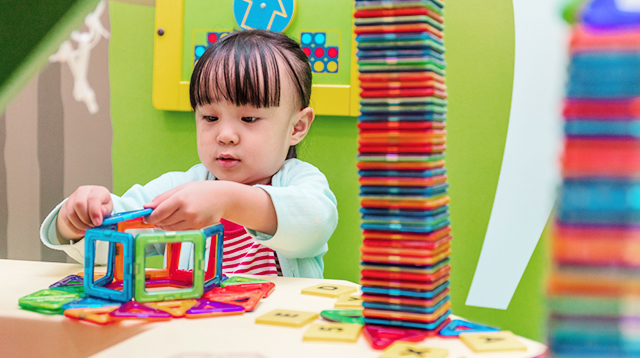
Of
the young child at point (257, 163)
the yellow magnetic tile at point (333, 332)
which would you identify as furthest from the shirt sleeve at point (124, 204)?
the yellow magnetic tile at point (333, 332)

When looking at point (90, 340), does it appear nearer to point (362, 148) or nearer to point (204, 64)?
point (362, 148)

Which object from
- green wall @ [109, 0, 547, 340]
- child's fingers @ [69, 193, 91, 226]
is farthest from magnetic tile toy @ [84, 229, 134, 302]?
green wall @ [109, 0, 547, 340]

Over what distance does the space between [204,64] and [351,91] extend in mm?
260

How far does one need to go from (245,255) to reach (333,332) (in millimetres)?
531

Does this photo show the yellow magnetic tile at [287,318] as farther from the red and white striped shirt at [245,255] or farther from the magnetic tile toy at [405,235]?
the red and white striped shirt at [245,255]

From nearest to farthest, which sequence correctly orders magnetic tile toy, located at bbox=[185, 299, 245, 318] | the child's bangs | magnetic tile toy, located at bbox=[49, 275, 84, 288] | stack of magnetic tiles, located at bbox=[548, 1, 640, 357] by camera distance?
stack of magnetic tiles, located at bbox=[548, 1, 640, 357], magnetic tile toy, located at bbox=[185, 299, 245, 318], magnetic tile toy, located at bbox=[49, 275, 84, 288], the child's bangs

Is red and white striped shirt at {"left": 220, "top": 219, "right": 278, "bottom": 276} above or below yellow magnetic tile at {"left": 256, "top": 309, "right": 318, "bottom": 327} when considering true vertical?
below

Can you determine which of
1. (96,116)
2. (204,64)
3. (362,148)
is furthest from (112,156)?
(362,148)

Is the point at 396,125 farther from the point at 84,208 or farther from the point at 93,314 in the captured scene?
the point at 84,208

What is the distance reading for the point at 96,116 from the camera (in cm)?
110

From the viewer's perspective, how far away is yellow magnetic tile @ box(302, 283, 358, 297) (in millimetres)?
495

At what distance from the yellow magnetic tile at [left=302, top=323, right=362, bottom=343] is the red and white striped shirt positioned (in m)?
0.48

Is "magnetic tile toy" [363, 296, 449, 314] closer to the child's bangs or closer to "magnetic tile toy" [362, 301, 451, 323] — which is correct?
"magnetic tile toy" [362, 301, 451, 323]

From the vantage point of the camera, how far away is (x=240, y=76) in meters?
0.84
